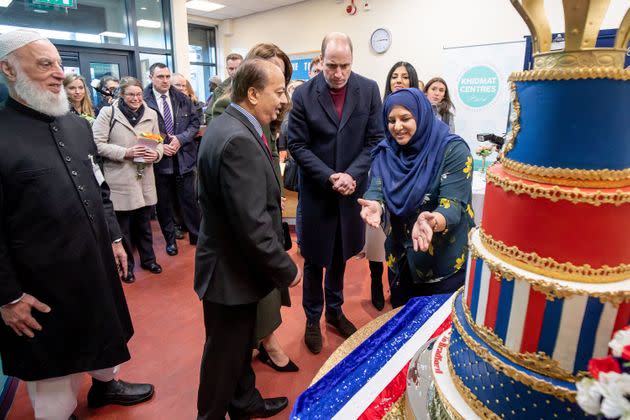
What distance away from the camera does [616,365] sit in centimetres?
54

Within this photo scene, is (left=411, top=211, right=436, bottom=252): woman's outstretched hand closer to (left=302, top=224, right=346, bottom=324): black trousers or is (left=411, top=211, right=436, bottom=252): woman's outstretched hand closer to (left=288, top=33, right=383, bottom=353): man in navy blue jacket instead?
(left=288, top=33, right=383, bottom=353): man in navy blue jacket

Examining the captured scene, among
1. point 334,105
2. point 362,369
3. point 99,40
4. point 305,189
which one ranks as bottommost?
point 362,369

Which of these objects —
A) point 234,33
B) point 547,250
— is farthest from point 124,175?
point 234,33

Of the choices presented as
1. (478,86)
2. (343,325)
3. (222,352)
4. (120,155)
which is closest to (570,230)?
(222,352)

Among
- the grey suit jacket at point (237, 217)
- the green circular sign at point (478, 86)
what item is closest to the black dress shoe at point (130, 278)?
the grey suit jacket at point (237, 217)

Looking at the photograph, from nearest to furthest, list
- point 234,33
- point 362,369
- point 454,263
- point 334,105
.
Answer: point 362,369 → point 454,263 → point 334,105 → point 234,33

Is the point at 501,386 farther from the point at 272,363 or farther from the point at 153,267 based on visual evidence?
the point at 153,267

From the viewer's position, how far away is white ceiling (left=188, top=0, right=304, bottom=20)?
824cm

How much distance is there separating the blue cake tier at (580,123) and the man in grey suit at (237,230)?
909 millimetres

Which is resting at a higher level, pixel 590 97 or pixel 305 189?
pixel 590 97

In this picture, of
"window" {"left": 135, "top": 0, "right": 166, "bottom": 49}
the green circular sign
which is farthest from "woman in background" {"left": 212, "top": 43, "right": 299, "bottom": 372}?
"window" {"left": 135, "top": 0, "right": 166, "bottom": 49}

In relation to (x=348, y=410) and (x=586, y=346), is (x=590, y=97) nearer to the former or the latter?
(x=586, y=346)

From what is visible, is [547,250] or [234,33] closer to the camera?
[547,250]

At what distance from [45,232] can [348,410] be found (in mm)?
1235
